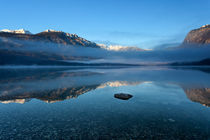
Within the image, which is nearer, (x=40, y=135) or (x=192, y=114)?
(x=40, y=135)

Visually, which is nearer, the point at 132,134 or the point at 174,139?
the point at 174,139

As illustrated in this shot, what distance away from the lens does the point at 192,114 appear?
12.1 metres

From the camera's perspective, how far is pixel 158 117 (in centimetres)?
1148

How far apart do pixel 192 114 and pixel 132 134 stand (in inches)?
283

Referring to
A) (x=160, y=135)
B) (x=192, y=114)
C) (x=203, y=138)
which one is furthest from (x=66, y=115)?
(x=192, y=114)

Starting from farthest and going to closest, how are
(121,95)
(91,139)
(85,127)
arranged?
1. (121,95)
2. (85,127)
3. (91,139)

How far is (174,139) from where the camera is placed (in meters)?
8.09

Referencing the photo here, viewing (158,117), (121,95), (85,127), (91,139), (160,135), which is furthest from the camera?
(121,95)

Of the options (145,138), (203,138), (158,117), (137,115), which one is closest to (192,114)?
(158,117)

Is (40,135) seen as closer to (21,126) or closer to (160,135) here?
(21,126)

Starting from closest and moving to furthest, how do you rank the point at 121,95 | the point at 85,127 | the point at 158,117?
1. the point at 85,127
2. the point at 158,117
3. the point at 121,95

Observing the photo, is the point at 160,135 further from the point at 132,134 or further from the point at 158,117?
the point at 158,117

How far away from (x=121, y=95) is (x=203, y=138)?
11.3 meters

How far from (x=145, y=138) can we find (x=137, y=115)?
3.86 metres
